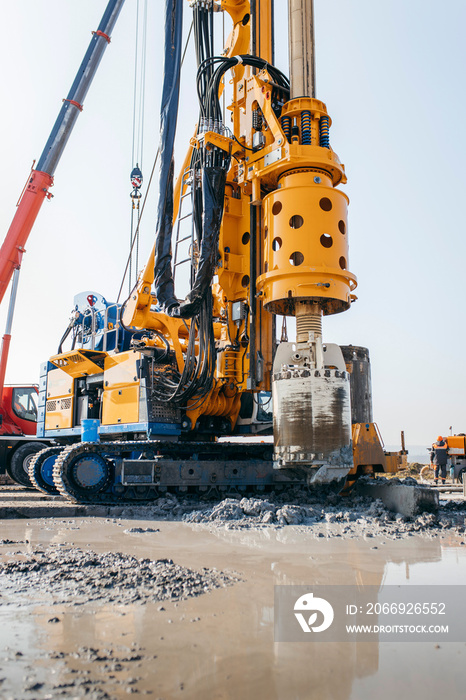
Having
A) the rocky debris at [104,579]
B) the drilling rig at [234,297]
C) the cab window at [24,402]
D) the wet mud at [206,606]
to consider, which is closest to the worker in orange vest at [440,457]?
the drilling rig at [234,297]

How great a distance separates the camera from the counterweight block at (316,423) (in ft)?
22.3

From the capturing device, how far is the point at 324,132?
27.3ft

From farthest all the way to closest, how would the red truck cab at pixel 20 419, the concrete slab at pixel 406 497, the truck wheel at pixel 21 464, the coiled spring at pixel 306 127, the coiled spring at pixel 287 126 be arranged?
the red truck cab at pixel 20 419 < the truck wheel at pixel 21 464 < the coiled spring at pixel 287 126 < the coiled spring at pixel 306 127 < the concrete slab at pixel 406 497

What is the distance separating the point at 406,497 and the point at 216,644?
5.14m

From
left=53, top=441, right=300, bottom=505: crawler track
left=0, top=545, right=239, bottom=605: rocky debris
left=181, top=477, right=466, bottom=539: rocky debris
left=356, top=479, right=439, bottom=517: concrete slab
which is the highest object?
left=53, top=441, right=300, bottom=505: crawler track

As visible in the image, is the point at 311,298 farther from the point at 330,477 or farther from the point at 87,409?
the point at 87,409

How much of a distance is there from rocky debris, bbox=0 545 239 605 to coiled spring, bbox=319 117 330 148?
6022 millimetres

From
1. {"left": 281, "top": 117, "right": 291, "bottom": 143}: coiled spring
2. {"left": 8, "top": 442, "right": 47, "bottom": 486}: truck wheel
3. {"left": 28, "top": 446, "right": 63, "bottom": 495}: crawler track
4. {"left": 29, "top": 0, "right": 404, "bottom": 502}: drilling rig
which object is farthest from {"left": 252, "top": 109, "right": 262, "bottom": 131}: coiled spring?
{"left": 8, "top": 442, "right": 47, "bottom": 486}: truck wheel

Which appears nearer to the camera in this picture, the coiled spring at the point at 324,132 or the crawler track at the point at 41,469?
the coiled spring at the point at 324,132

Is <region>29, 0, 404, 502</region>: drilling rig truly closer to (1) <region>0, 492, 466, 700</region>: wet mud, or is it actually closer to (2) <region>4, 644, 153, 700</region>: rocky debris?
(1) <region>0, 492, 466, 700</region>: wet mud

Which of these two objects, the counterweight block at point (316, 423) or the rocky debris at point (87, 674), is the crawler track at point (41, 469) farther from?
the rocky debris at point (87, 674)

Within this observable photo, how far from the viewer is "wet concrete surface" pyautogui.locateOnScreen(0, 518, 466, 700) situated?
2.65 meters
